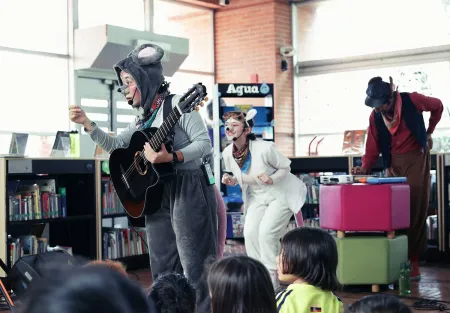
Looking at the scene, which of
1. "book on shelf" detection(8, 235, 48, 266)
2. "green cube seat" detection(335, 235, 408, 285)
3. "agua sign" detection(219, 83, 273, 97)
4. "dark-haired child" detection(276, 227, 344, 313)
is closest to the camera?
"dark-haired child" detection(276, 227, 344, 313)

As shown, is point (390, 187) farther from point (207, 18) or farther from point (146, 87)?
point (207, 18)

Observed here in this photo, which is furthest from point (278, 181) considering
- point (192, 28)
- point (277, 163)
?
point (192, 28)

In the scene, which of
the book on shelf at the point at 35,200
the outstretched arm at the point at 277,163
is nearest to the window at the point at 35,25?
the book on shelf at the point at 35,200

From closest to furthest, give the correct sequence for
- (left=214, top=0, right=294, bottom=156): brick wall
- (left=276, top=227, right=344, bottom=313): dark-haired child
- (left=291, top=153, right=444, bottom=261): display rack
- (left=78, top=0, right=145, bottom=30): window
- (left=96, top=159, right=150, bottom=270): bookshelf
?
1. (left=276, top=227, right=344, bottom=313): dark-haired child
2. (left=96, top=159, right=150, bottom=270): bookshelf
3. (left=291, top=153, right=444, bottom=261): display rack
4. (left=78, top=0, right=145, bottom=30): window
5. (left=214, top=0, right=294, bottom=156): brick wall

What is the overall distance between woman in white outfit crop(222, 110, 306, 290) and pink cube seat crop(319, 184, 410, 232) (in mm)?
334

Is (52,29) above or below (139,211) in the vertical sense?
above

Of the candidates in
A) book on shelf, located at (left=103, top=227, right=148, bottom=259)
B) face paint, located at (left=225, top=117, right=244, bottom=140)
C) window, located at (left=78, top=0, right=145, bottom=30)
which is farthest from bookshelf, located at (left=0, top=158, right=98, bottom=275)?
window, located at (left=78, top=0, right=145, bottom=30)

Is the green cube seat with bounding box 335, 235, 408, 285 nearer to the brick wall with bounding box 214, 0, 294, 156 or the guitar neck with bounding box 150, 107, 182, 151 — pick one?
the guitar neck with bounding box 150, 107, 182, 151

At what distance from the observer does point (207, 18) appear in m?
11.9

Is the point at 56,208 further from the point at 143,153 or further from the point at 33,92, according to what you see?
the point at 143,153

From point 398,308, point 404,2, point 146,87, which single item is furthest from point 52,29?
point 398,308

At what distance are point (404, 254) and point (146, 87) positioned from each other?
10.8 ft

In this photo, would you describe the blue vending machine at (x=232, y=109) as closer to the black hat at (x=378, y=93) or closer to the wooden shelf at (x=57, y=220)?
the wooden shelf at (x=57, y=220)

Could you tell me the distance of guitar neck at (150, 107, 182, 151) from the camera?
3.10 metres
